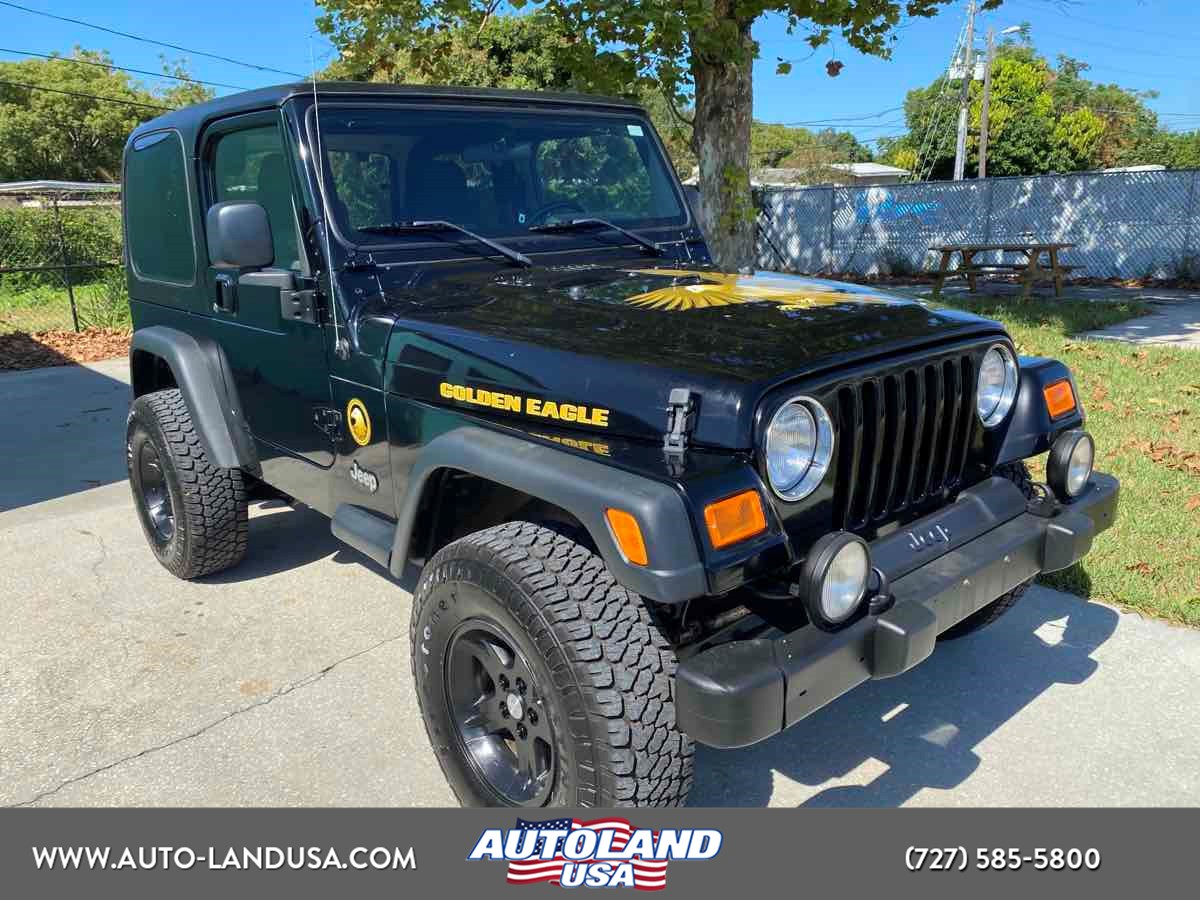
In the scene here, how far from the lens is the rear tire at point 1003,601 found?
9.43 feet

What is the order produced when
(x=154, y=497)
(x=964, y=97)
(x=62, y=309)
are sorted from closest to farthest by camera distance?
(x=154, y=497) < (x=62, y=309) < (x=964, y=97)

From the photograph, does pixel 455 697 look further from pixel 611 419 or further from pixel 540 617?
pixel 611 419

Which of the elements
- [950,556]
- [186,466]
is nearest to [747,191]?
[186,466]

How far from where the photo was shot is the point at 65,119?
36.7 meters

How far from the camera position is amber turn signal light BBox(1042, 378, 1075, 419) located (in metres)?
2.88

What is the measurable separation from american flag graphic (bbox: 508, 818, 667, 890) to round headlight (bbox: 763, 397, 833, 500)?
84 centimetres

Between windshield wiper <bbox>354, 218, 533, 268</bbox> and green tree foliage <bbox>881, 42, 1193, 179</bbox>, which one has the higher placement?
green tree foliage <bbox>881, 42, 1193, 179</bbox>

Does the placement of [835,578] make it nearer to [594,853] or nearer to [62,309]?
[594,853]

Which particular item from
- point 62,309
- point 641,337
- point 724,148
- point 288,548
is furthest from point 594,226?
point 62,309

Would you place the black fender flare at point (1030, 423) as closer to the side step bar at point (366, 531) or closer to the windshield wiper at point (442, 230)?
the windshield wiper at point (442, 230)

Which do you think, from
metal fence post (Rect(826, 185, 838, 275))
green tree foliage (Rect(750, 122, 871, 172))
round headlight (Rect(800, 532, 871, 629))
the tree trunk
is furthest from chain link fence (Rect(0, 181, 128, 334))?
green tree foliage (Rect(750, 122, 871, 172))

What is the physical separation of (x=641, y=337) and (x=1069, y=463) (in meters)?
1.30

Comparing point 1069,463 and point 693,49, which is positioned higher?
point 693,49

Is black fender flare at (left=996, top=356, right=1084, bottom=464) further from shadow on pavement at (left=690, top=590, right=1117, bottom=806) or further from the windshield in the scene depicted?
the windshield
